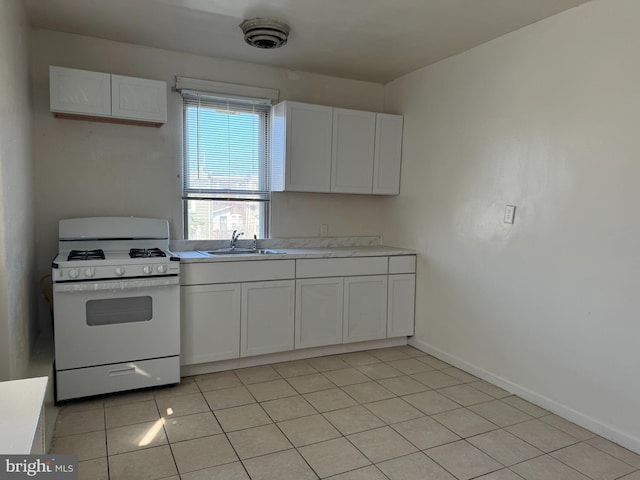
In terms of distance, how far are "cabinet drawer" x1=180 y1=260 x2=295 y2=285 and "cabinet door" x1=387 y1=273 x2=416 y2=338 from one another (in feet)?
3.18

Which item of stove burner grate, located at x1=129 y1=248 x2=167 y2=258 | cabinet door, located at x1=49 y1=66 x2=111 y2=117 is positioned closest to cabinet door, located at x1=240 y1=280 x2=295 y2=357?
stove burner grate, located at x1=129 y1=248 x2=167 y2=258

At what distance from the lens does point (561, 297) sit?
2.73 m

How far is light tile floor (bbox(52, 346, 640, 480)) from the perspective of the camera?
214 cm

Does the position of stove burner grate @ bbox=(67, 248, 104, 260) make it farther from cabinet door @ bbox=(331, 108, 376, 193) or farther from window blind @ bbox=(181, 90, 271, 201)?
cabinet door @ bbox=(331, 108, 376, 193)

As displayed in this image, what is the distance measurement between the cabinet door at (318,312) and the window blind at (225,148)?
0.94m

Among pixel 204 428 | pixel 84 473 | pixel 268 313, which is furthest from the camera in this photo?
pixel 268 313

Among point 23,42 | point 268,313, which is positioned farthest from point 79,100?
point 268,313

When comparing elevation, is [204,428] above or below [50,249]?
below

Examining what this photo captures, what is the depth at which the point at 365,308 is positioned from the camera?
3.80 meters

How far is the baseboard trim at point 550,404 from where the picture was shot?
242 cm

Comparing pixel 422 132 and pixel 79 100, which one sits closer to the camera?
pixel 79 100

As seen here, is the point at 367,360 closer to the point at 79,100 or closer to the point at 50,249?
the point at 50,249

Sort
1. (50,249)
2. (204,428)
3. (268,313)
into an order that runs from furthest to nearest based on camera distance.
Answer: (268,313)
(50,249)
(204,428)

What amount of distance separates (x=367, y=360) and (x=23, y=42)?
3225 millimetres
